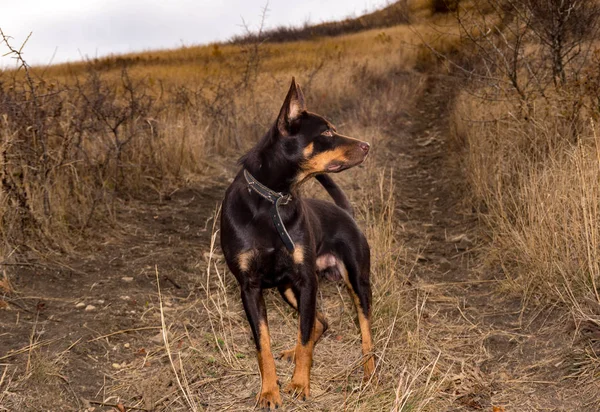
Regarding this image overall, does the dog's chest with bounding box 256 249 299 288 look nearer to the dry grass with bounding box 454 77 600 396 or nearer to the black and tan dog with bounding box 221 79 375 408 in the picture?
the black and tan dog with bounding box 221 79 375 408

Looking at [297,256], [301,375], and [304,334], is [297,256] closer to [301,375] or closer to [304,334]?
[304,334]

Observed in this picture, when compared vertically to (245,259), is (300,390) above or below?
below

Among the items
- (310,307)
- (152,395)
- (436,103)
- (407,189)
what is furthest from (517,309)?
(436,103)

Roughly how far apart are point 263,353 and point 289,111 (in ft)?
4.06

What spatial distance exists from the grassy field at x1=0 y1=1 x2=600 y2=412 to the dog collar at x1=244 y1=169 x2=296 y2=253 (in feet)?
2.29

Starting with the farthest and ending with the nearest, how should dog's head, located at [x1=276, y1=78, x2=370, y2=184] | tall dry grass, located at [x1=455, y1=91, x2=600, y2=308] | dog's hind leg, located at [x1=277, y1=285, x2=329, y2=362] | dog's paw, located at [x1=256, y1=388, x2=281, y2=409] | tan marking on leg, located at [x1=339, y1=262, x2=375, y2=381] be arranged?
tall dry grass, located at [x1=455, y1=91, x2=600, y2=308], dog's hind leg, located at [x1=277, y1=285, x2=329, y2=362], tan marking on leg, located at [x1=339, y1=262, x2=375, y2=381], dog's head, located at [x1=276, y1=78, x2=370, y2=184], dog's paw, located at [x1=256, y1=388, x2=281, y2=409]

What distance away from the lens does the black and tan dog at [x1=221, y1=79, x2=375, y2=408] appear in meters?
3.26

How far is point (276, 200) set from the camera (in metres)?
3.29

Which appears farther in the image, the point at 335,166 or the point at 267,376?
the point at 335,166

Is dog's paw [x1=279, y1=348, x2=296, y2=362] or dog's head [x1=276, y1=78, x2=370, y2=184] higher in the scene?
dog's head [x1=276, y1=78, x2=370, y2=184]

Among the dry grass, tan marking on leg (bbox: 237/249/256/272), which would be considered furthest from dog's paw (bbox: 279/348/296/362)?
the dry grass

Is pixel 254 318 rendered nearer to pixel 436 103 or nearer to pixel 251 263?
pixel 251 263

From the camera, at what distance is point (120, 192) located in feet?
23.6

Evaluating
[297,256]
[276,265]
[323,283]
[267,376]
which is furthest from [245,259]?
[323,283]
